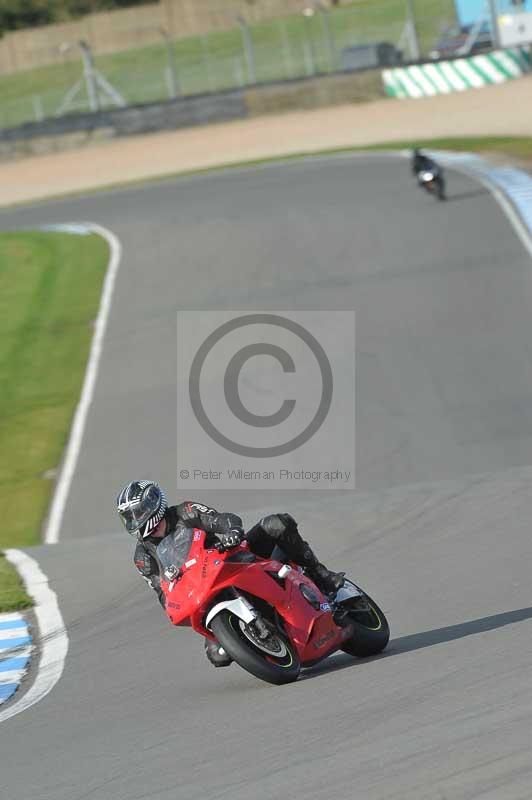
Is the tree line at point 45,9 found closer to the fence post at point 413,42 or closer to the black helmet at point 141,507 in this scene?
the fence post at point 413,42

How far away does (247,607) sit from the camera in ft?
22.5

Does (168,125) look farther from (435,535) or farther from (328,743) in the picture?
(328,743)

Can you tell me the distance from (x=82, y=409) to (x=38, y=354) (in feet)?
12.3

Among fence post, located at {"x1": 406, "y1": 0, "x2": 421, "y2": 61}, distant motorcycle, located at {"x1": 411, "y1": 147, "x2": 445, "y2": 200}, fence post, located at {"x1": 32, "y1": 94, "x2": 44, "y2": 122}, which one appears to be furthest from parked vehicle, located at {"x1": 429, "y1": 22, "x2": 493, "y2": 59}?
distant motorcycle, located at {"x1": 411, "y1": 147, "x2": 445, "y2": 200}

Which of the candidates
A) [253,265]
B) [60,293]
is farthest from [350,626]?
[60,293]

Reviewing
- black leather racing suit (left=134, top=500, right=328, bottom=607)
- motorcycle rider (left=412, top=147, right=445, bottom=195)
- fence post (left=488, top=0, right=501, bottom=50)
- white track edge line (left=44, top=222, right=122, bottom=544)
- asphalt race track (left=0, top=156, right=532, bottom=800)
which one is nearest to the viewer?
asphalt race track (left=0, top=156, right=532, bottom=800)

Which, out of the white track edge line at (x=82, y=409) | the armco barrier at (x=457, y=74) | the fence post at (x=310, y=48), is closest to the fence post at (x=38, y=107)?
the fence post at (x=310, y=48)

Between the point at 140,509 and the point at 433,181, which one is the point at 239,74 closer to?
the point at 433,181

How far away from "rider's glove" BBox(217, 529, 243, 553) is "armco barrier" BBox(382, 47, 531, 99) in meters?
35.6

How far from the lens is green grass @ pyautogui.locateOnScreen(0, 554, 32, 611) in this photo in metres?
10.7

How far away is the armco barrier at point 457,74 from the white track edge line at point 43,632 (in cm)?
3120

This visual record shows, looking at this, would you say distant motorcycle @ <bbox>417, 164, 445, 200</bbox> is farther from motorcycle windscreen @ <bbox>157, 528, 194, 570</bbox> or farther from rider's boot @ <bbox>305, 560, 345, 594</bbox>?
motorcycle windscreen @ <bbox>157, 528, 194, 570</bbox>

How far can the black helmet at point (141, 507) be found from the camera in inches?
281

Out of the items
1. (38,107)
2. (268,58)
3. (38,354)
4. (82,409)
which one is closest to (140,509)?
(82,409)
